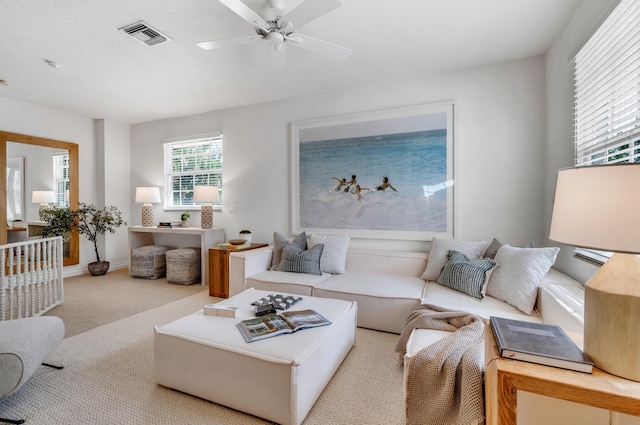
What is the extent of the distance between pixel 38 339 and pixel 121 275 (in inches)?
136

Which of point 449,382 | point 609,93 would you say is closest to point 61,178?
point 449,382

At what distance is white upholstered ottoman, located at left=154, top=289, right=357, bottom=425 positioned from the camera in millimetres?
1476

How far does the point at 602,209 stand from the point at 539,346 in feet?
1.68

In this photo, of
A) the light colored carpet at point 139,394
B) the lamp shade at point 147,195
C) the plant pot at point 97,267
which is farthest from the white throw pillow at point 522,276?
the plant pot at point 97,267

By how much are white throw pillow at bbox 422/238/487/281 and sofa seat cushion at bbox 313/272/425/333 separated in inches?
5.4

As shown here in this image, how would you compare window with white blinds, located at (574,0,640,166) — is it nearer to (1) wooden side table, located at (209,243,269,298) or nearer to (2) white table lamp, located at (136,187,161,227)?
(1) wooden side table, located at (209,243,269,298)

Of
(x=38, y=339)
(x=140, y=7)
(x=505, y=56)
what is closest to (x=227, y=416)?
(x=38, y=339)

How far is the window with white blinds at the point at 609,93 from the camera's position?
1.55 metres

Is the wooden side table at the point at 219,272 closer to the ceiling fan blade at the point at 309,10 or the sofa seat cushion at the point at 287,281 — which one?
the sofa seat cushion at the point at 287,281

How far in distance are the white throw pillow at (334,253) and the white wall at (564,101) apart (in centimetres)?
200

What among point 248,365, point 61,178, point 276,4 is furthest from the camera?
point 61,178

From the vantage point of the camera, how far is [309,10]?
1.82 m

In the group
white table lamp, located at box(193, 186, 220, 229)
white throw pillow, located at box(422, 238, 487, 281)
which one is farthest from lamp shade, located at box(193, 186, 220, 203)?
white throw pillow, located at box(422, 238, 487, 281)

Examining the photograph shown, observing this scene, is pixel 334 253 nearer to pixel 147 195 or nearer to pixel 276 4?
pixel 276 4
